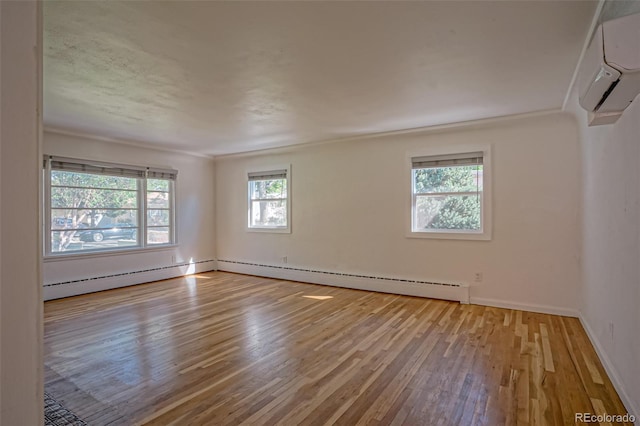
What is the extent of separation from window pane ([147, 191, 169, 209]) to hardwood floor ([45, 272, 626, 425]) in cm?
217

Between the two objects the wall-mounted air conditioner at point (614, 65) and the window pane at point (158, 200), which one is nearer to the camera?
the wall-mounted air conditioner at point (614, 65)

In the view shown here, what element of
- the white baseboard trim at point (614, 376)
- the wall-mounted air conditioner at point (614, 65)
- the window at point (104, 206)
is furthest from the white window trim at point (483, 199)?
the window at point (104, 206)

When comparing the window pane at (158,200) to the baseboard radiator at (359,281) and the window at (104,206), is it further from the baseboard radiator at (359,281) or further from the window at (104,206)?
the baseboard radiator at (359,281)

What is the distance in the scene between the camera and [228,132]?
501 centimetres

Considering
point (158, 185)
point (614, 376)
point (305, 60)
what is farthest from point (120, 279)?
point (614, 376)

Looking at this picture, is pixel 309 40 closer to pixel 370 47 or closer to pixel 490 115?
pixel 370 47

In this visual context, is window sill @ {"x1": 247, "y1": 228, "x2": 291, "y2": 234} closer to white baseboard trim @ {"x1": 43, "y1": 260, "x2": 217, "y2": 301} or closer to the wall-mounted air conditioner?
white baseboard trim @ {"x1": 43, "y1": 260, "x2": 217, "y2": 301}

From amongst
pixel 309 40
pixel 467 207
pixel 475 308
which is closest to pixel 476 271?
pixel 475 308

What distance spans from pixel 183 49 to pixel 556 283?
4.51 m

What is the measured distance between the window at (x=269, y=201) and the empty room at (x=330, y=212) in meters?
0.06

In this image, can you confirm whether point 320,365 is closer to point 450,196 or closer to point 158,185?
point 450,196

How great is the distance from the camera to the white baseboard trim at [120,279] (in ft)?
16.0

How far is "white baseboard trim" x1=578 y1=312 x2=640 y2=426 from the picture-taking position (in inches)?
79.8

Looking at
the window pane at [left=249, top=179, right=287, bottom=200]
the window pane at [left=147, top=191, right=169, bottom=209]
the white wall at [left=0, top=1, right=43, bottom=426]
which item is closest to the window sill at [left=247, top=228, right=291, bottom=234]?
the window pane at [left=249, top=179, right=287, bottom=200]
